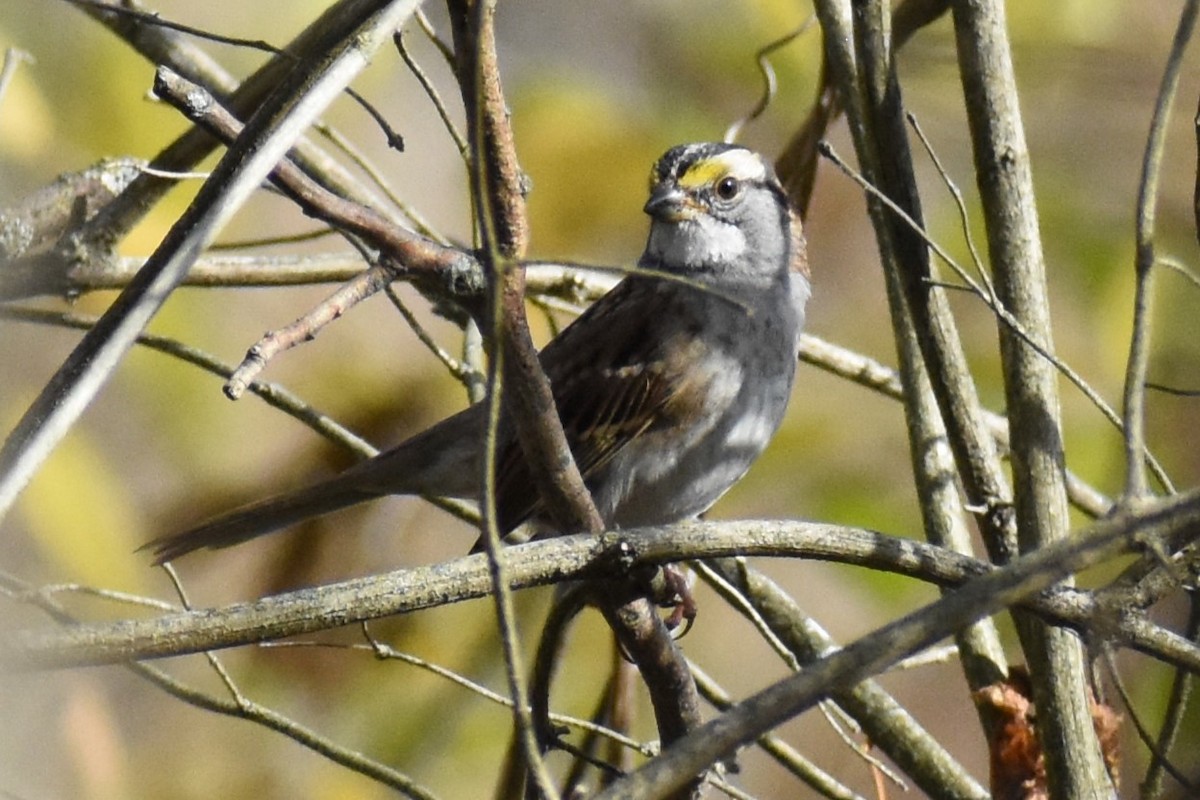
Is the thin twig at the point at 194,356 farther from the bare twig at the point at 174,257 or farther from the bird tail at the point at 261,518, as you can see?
the bare twig at the point at 174,257

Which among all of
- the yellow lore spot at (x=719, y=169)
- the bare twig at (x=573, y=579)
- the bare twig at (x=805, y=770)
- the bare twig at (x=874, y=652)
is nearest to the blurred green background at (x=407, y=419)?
the yellow lore spot at (x=719, y=169)

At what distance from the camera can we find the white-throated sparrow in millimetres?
3492

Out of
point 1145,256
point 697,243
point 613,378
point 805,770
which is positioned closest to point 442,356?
point 613,378

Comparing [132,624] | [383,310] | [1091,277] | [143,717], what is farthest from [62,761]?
[1091,277]

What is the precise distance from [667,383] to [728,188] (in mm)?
602

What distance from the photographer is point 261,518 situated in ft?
11.8

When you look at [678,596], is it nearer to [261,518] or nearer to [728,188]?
[261,518]

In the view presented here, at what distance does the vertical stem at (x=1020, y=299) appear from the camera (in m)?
2.39

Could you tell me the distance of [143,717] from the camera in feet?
13.9

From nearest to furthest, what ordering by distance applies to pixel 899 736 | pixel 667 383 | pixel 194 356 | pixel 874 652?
pixel 874 652 < pixel 899 736 < pixel 194 356 < pixel 667 383

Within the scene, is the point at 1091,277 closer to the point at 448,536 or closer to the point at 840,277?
the point at 840,277

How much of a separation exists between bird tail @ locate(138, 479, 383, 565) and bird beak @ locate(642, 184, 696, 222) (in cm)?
95

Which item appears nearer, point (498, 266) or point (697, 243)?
point (498, 266)

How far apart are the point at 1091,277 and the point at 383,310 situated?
7.26 ft
